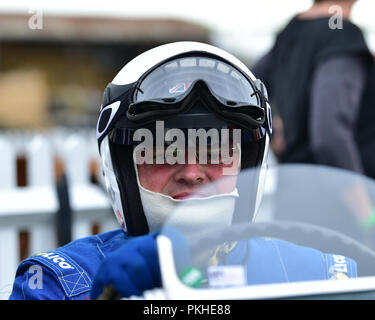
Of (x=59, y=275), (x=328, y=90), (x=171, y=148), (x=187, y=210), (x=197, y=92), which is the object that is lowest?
(x=59, y=275)

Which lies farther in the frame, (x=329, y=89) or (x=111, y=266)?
(x=329, y=89)

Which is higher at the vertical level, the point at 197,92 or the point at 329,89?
the point at 329,89

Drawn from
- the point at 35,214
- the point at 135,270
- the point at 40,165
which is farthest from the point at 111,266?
the point at 40,165

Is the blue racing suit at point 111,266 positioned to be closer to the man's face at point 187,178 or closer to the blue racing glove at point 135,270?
the blue racing glove at point 135,270

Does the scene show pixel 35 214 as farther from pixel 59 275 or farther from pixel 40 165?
pixel 59 275

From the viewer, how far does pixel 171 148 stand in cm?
121

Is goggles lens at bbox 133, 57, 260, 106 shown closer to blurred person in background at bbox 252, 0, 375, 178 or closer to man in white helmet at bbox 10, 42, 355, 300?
man in white helmet at bbox 10, 42, 355, 300

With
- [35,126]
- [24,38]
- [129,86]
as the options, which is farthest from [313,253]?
[24,38]

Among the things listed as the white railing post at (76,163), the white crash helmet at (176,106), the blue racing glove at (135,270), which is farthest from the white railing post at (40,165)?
the blue racing glove at (135,270)

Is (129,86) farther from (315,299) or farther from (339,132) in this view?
(339,132)

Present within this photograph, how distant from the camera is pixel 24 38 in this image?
42.1 feet

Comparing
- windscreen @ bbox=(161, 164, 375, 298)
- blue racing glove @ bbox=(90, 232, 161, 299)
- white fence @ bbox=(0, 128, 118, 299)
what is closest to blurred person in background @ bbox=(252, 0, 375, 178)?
windscreen @ bbox=(161, 164, 375, 298)

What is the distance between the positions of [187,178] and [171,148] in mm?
70
